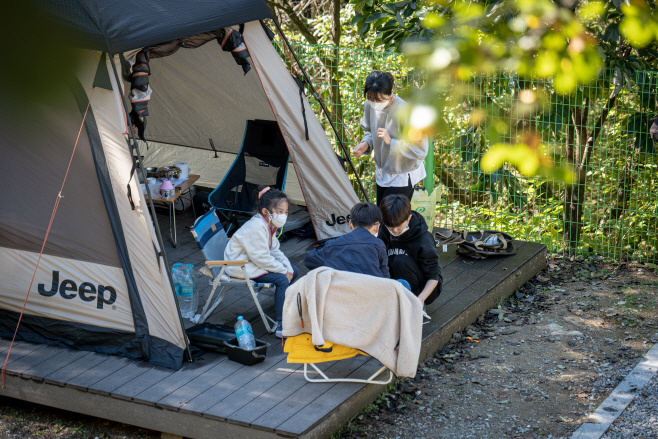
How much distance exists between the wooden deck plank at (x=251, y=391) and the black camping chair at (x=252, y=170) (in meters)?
2.17

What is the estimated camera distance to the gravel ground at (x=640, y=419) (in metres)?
3.27

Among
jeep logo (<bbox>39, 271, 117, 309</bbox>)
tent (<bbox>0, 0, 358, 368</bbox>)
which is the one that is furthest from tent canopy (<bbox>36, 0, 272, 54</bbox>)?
jeep logo (<bbox>39, 271, 117, 309</bbox>)

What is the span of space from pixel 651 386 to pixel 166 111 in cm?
484

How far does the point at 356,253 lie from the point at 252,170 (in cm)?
248

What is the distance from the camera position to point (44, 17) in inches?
54.2

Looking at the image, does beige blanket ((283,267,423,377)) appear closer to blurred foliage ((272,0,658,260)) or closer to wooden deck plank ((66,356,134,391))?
blurred foliage ((272,0,658,260))

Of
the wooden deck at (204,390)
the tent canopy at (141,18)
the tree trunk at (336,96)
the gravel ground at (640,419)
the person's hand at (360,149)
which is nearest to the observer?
the wooden deck at (204,390)

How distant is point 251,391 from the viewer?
11.1 ft

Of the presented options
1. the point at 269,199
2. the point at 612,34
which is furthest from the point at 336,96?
the point at 612,34

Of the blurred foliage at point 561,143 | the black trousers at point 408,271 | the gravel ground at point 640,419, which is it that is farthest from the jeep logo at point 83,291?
the gravel ground at point 640,419

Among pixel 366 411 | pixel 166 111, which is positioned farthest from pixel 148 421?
pixel 166 111

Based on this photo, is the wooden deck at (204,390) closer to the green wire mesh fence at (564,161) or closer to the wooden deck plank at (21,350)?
the wooden deck plank at (21,350)

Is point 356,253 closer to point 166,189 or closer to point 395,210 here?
point 395,210

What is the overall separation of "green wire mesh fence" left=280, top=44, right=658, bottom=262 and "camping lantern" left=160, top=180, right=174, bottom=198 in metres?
1.98
